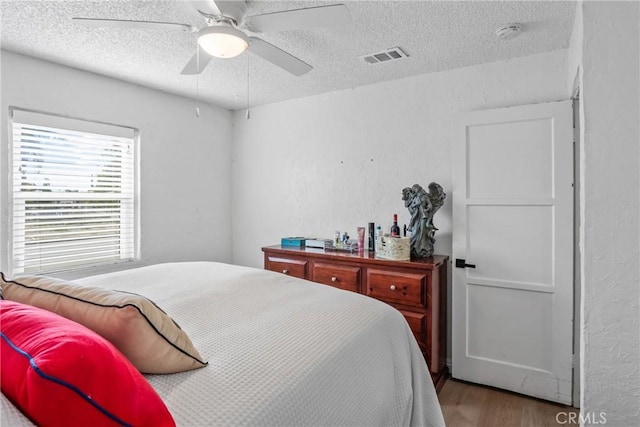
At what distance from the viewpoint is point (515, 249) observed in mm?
2494

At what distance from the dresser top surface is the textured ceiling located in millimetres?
1496

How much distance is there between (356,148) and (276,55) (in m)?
1.48

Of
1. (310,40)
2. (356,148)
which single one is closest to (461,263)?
(356,148)

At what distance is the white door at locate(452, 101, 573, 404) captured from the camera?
234 centimetres

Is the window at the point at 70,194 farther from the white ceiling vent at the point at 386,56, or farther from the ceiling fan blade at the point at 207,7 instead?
the white ceiling vent at the point at 386,56

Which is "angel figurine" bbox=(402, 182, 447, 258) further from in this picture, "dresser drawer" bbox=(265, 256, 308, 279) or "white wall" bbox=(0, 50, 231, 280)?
"white wall" bbox=(0, 50, 231, 280)

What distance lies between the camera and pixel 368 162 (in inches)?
128

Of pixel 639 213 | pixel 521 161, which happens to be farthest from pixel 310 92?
pixel 639 213

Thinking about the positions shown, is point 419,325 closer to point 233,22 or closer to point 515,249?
point 515,249

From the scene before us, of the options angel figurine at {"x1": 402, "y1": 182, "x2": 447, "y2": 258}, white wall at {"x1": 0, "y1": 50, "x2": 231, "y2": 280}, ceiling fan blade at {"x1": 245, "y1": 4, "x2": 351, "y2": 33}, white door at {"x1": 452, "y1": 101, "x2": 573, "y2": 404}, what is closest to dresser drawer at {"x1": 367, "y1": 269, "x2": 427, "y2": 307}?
angel figurine at {"x1": 402, "y1": 182, "x2": 447, "y2": 258}

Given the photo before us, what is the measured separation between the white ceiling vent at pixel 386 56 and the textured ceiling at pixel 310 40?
0.05 meters

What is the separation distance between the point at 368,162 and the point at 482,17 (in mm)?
1469

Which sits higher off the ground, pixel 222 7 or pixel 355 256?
pixel 222 7

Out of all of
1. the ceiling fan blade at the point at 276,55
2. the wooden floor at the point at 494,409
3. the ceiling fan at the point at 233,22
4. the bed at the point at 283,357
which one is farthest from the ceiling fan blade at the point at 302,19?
the wooden floor at the point at 494,409
